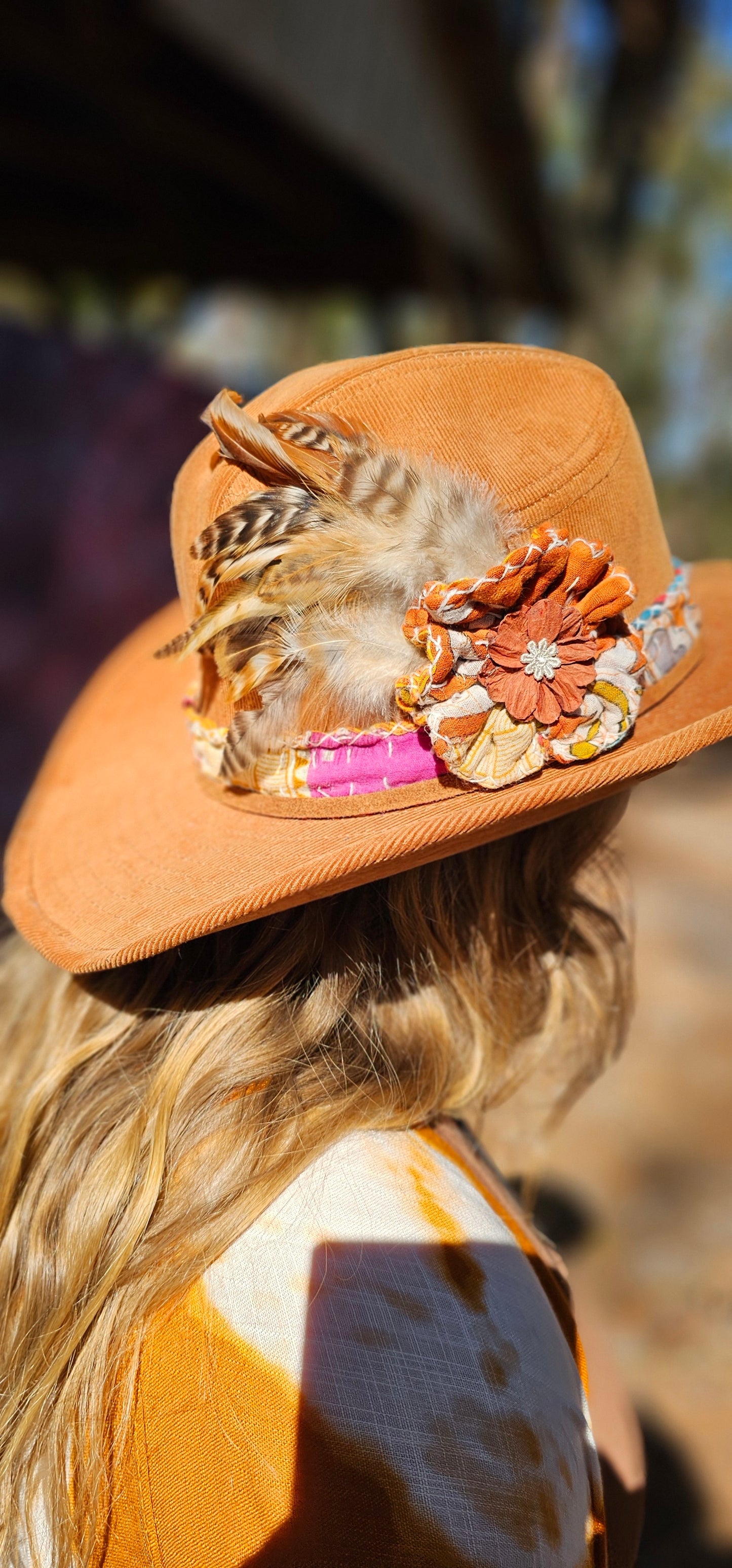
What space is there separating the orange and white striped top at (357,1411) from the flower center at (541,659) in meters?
0.56

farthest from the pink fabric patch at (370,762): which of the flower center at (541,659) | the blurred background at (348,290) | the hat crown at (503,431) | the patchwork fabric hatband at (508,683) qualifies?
the blurred background at (348,290)

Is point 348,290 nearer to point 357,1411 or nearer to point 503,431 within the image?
point 503,431

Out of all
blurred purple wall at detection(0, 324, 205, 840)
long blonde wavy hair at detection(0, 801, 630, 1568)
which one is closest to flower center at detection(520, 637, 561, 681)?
long blonde wavy hair at detection(0, 801, 630, 1568)

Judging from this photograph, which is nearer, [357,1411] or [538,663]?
[357,1411]

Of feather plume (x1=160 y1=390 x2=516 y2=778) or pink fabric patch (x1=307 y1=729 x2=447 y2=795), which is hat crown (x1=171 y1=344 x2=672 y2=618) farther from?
pink fabric patch (x1=307 y1=729 x2=447 y2=795)

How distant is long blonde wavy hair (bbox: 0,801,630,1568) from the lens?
92 centimetres

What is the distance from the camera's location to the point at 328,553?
0.90 meters

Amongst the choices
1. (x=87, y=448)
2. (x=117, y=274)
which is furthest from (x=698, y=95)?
(x=87, y=448)

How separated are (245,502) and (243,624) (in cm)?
12

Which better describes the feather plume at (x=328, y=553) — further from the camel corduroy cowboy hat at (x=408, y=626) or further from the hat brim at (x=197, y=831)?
the hat brim at (x=197, y=831)

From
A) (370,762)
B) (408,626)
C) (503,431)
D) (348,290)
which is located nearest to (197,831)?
(370,762)

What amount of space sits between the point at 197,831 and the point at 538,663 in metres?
0.47

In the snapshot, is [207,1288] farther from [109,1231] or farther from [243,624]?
[243,624]

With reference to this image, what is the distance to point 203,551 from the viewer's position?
934 mm
